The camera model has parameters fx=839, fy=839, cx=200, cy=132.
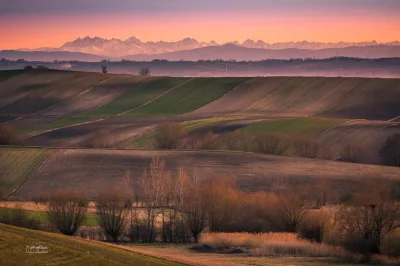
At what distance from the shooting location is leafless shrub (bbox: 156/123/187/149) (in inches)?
4889

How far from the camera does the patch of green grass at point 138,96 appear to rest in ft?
542

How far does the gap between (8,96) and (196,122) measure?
186 feet

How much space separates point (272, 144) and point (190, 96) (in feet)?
194

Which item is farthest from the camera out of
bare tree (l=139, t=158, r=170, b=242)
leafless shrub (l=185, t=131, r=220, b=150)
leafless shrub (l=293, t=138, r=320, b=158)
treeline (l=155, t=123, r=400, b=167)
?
leafless shrub (l=185, t=131, r=220, b=150)

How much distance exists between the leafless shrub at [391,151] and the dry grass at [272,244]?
39.7m

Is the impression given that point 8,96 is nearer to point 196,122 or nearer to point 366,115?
point 196,122

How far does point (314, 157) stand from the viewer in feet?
357

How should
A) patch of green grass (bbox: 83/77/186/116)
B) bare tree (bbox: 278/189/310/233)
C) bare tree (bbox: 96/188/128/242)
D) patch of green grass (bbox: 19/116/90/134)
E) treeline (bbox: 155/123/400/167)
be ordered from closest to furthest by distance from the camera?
1. bare tree (bbox: 96/188/128/242)
2. bare tree (bbox: 278/189/310/233)
3. treeline (bbox: 155/123/400/167)
4. patch of green grass (bbox: 19/116/90/134)
5. patch of green grass (bbox: 83/77/186/116)

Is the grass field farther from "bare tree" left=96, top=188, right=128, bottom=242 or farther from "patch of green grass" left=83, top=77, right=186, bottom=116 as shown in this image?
"patch of green grass" left=83, top=77, right=186, bottom=116

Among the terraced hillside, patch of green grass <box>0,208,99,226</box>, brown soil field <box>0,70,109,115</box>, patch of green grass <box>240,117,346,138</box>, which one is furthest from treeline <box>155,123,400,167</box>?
brown soil field <box>0,70,109,115</box>

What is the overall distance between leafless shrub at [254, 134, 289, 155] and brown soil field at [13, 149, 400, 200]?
12656 mm

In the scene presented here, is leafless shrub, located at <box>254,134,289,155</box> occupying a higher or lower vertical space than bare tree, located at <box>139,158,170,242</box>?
higher

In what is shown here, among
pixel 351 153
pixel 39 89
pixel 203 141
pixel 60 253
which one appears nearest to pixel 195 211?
pixel 60 253

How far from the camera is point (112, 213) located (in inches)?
2776
